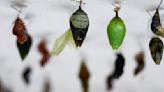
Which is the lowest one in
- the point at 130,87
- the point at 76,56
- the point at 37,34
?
the point at 130,87

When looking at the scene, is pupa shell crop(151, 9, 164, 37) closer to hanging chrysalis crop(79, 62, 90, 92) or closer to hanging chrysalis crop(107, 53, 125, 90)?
hanging chrysalis crop(107, 53, 125, 90)

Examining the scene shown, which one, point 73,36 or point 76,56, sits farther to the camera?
point 76,56

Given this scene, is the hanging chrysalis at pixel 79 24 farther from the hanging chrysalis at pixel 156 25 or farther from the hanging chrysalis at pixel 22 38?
the hanging chrysalis at pixel 156 25

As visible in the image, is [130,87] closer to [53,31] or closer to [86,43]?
[86,43]

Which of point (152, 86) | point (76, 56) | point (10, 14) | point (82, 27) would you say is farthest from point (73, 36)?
point (152, 86)

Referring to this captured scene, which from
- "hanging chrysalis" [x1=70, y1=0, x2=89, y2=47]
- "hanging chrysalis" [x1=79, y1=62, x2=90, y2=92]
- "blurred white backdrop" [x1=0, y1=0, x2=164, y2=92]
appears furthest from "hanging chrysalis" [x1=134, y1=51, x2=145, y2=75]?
"hanging chrysalis" [x1=70, y1=0, x2=89, y2=47]

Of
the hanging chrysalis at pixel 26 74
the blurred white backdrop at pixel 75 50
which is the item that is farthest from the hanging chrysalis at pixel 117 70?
Result: the hanging chrysalis at pixel 26 74

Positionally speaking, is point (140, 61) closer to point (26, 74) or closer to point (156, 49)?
point (156, 49)
